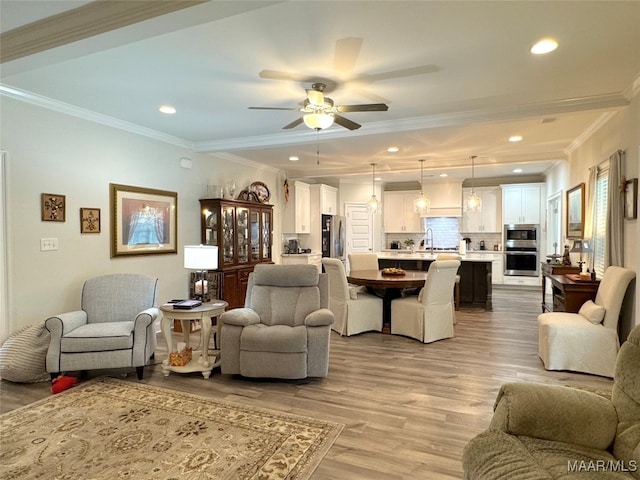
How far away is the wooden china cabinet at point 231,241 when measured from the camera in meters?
5.57

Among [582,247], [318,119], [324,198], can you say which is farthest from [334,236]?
[318,119]

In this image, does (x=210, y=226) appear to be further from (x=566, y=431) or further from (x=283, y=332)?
(x=566, y=431)

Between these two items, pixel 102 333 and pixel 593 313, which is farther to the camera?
pixel 593 313

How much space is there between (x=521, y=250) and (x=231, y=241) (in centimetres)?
639

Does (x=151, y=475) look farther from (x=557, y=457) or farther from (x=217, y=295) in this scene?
(x=217, y=295)

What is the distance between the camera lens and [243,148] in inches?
213

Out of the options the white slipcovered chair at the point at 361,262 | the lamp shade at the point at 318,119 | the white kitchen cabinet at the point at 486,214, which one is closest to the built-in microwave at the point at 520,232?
the white kitchen cabinet at the point at 486,214

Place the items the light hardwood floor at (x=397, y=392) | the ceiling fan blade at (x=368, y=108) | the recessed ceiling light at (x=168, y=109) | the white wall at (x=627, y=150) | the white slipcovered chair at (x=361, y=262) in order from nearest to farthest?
the light hardwood floor at (x=397, y=392) < the ceiling fan blade at (x=368, y=108) < the white wall at (x=627, y=150) < the recessed ceiling light at (x=168, y=109) < the white slipcovered chair at (x=361, y=262)

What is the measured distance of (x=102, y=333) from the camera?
3.29 metres

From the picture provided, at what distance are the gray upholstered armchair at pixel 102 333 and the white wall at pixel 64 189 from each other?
42cm

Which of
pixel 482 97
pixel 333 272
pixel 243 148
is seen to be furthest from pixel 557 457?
pixel 243 148

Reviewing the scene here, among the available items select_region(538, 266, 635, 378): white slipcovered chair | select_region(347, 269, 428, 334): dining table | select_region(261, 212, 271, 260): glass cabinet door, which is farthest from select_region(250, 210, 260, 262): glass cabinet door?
select_region(538, 266, 635, 378): white slipcovered chair

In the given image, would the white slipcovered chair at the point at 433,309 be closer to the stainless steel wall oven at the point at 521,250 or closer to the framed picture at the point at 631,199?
the framed picture at the point at 631,199

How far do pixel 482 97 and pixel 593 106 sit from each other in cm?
109
